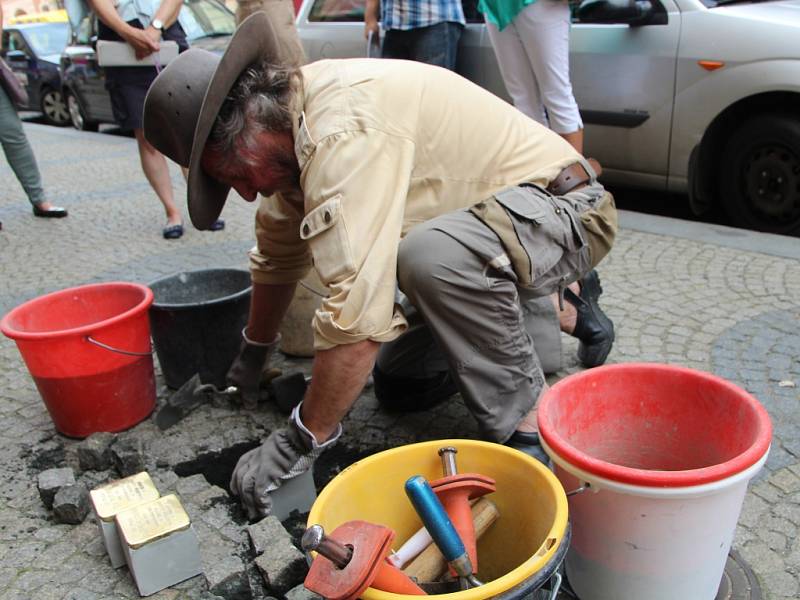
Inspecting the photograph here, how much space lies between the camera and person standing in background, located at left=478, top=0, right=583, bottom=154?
380 cm

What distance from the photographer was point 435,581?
4.81 feet

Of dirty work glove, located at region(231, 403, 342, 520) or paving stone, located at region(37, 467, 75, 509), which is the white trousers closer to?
dirty work glove, located at region(231, 403, 342, 520)

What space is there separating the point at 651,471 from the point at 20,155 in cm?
479

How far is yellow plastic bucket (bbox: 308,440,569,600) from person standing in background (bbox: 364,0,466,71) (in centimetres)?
335

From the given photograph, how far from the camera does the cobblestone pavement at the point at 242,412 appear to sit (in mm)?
1829

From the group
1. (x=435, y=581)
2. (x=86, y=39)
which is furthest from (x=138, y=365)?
(x=86, y=39)

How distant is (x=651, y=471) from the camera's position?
4.48ft

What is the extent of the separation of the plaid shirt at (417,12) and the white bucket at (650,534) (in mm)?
3419

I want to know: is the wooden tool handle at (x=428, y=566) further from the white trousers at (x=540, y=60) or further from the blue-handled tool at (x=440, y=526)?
the white trousers at (x=540, y=60)

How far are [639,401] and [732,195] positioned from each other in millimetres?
2815

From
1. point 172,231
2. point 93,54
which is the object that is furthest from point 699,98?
point 93,54

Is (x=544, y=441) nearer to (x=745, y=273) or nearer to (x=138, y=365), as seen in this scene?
(x=138, y=365)

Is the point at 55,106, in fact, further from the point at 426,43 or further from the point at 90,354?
the point at 90,354

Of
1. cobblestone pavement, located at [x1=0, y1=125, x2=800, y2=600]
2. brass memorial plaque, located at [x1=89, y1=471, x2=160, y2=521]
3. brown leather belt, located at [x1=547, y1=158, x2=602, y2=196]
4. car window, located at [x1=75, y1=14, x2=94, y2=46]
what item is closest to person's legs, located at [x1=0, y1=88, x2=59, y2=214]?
cobblestone pavement, located at [x1=0, y1=125, x2=800, y2=600]
